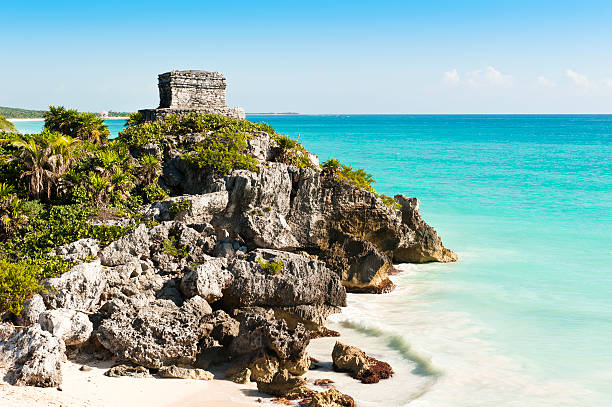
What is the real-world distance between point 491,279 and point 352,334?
621cm

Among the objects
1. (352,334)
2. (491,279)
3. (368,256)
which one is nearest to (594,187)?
(491,279)

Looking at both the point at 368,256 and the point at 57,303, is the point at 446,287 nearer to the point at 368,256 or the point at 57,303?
the point at 368,256

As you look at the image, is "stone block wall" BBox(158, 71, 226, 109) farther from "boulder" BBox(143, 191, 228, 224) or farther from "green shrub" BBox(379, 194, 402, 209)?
"green shrub" BBox(379, 194, 402, 209)

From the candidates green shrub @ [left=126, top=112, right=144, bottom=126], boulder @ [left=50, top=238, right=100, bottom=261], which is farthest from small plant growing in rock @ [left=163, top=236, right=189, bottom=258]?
green shrub @ [left=126, top=112, right=144, bottom=126]

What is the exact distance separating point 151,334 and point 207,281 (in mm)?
1956

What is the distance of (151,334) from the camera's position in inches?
371

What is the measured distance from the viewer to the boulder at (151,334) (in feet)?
30.3

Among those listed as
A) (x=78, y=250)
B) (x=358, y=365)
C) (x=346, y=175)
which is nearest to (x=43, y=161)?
(x=78, y=250)

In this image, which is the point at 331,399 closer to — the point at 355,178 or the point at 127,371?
the point at 127,371

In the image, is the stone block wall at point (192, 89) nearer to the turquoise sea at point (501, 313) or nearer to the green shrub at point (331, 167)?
the green shrub at point (331, 167)

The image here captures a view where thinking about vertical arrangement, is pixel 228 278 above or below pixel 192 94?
below

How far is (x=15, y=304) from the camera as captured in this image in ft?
30.3

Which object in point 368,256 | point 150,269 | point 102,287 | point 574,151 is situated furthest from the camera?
point 574,151

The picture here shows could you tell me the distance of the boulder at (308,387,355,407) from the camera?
805 cm
